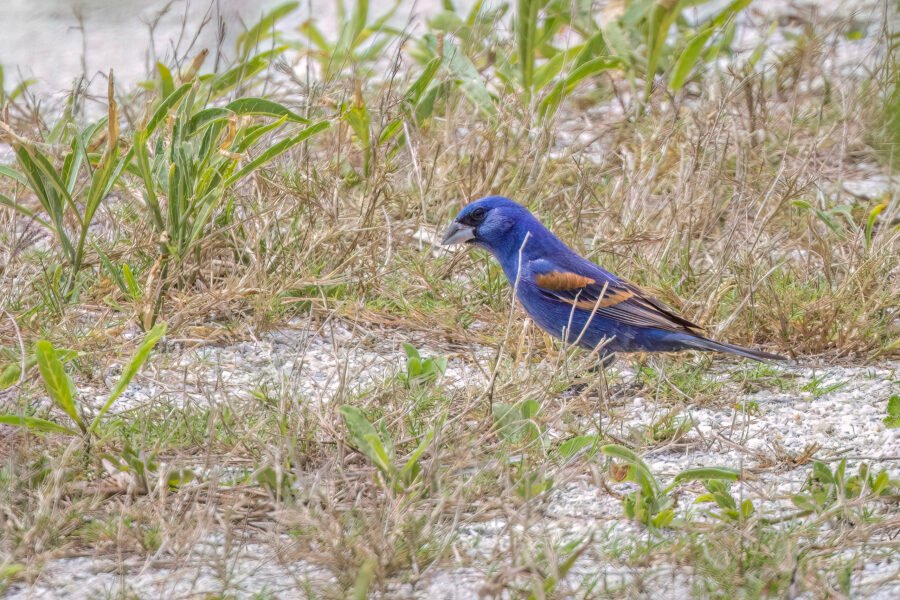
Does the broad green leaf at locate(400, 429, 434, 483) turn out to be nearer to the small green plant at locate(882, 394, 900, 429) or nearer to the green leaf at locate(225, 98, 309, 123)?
the small green plant at locate(882, 394, 900, 429)

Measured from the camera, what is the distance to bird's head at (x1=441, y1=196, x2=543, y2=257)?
3877mm

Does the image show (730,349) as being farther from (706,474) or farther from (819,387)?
(706,474)

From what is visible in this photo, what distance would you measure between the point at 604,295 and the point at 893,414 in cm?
97

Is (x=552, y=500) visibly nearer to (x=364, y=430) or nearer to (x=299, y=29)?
(x=364, y=430)

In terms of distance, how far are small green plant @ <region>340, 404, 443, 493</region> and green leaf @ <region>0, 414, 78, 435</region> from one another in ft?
2.04

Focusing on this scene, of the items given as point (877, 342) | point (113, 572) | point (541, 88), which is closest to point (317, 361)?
point (113, 572)

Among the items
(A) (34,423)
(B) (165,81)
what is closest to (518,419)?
(A) (34,423)

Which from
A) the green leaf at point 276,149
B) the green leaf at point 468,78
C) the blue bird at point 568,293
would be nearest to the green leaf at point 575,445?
the blue bird at point 568,293

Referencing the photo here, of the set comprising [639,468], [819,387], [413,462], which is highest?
[413,462]

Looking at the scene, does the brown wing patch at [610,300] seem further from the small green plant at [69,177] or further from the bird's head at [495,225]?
the small green plant at [69,177]

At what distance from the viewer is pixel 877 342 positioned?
3656mm

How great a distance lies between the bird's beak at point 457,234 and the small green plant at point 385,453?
1.31 metres

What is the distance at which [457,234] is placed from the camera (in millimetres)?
3965

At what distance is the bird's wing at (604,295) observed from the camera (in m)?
3.59
